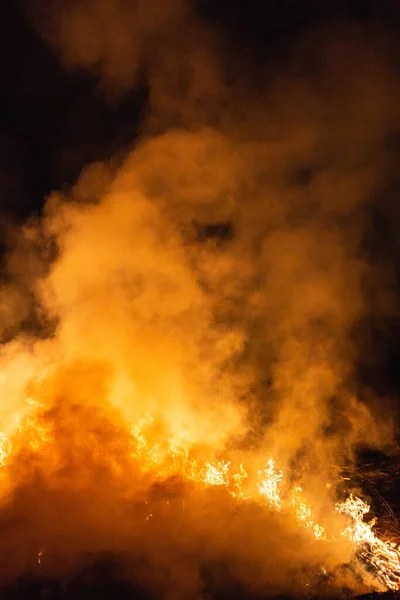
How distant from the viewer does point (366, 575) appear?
5.69 meters

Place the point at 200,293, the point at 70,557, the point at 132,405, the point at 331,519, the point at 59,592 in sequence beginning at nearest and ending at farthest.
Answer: the point at 59,592
the point at 70,557
the point at 331,519
the point at 132,405
the point at 200,293

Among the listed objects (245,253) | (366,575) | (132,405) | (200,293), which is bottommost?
(366,575)

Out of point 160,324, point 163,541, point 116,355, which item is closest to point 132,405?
point 116,355


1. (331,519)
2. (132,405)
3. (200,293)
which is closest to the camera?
(331,519)

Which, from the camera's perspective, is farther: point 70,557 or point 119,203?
point 119,203

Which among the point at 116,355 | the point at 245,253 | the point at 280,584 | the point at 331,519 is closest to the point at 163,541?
the point at 280,584

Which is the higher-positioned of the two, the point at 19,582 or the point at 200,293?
the point at 200,293

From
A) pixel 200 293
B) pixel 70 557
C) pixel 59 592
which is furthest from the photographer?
pixel 200 293

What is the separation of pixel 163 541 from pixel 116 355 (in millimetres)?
3380

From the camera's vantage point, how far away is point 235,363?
29.7 ft

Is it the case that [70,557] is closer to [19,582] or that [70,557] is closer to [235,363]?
[19,582]

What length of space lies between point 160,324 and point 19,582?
4.55 metres

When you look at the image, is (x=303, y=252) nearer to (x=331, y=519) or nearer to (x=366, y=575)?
(x=331, y=519)

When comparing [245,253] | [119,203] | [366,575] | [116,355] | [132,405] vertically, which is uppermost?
[119,203]
